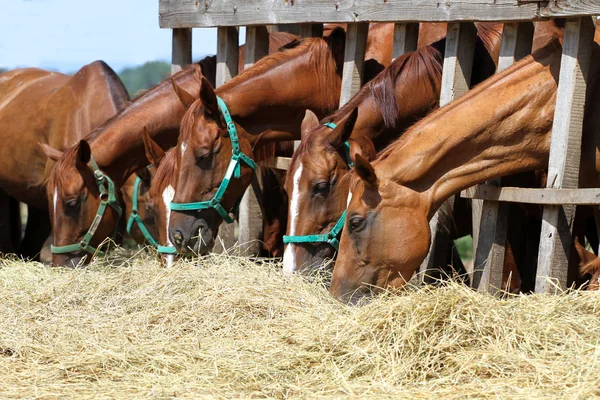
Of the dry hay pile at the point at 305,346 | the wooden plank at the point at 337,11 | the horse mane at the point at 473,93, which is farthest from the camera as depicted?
the wooden plank at the point at 337,11

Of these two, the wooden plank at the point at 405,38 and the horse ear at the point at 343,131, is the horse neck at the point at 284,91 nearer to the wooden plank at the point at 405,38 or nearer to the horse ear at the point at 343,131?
the wooden plank at the point at 405,38

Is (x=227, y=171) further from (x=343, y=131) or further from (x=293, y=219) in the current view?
(x=343, y=131)

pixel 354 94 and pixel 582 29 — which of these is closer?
pixel 582 29

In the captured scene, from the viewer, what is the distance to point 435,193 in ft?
15.2

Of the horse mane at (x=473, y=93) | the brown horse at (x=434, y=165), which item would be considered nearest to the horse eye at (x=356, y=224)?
the brown horse at (x=434, y=165)

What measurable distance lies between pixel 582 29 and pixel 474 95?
2.02 feet

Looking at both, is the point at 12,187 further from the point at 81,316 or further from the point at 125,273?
the point at 81,316

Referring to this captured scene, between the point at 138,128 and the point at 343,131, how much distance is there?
236 cm

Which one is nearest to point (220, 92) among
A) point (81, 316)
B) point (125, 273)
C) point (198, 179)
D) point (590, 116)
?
point (198, 179)

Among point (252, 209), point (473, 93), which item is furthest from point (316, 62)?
point (473, 93)

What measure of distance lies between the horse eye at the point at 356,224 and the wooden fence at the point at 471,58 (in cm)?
76

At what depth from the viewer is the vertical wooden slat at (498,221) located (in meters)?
4.98

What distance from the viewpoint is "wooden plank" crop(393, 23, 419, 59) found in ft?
18.6

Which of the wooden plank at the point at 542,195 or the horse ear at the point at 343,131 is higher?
the horse ear at the point at 343,131
